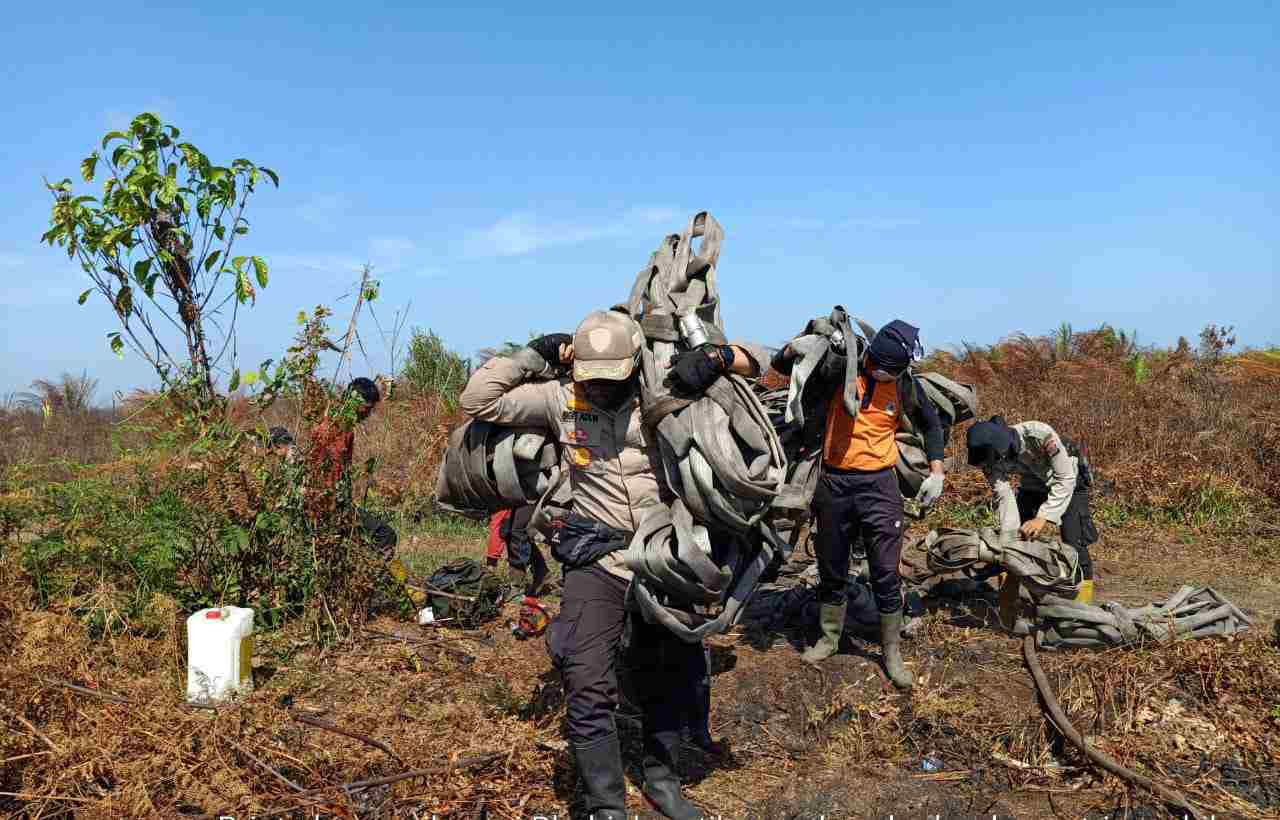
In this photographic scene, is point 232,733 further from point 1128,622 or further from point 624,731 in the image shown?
point 1128,622

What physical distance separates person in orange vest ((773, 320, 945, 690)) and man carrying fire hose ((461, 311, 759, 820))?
170 centimetres

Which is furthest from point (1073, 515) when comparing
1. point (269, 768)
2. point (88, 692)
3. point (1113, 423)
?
point (88, 692)

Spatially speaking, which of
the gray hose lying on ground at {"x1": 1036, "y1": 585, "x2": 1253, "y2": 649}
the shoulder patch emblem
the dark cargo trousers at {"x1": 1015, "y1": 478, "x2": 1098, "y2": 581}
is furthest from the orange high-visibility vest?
the shoulder patch emblem

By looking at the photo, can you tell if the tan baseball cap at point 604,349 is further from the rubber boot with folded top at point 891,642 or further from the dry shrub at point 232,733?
the rubber boot with folded top at point 891,642

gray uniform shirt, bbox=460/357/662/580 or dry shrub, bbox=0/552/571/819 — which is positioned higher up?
gray uniform shirt, bbox=460/357/662/580

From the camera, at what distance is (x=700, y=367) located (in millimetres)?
3781

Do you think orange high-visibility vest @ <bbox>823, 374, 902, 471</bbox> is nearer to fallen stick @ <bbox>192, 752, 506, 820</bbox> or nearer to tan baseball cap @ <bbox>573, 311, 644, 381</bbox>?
tan baseball cap @ <bbox>573, 311, 644, 381</bbox>

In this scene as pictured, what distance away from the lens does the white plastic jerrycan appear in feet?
15.7

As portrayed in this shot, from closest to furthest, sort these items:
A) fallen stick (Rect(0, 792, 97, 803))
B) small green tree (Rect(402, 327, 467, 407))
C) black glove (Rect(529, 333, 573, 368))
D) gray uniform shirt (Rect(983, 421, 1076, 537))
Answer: fallen stick (Rect(0, 792, 97, 803)), black glove (Rect(529, 333, 573, 368)), gray uniform shirt (Rect(983, 421, 1076, 537)), small green tree (Rect(402, 327, 467, 407))

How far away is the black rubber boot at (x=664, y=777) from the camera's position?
13.1ft

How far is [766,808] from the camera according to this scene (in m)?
4.18

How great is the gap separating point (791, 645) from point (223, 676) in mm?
3370

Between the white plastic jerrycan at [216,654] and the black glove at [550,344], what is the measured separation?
2.19 meters

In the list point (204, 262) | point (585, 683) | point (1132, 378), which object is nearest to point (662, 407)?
point (585, 683)
